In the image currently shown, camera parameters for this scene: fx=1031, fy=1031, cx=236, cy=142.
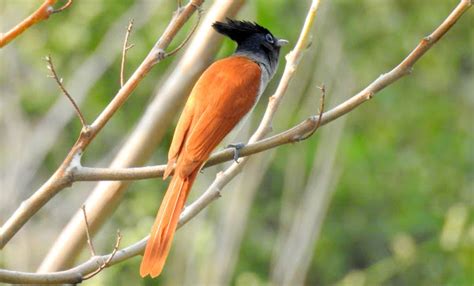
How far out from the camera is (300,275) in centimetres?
563

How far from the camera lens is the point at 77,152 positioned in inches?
96.4

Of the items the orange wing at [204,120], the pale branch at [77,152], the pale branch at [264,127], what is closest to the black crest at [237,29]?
the orange wing at [204,120]

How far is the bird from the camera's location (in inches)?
108

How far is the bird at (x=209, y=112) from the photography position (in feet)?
9.02

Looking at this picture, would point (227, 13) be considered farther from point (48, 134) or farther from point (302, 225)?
point (48, 134)

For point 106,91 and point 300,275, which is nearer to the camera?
point 300,275

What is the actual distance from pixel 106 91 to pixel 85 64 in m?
0.37

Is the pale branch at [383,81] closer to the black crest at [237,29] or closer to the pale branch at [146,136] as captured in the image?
the pale branch at [146,136]

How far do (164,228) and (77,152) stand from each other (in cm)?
39

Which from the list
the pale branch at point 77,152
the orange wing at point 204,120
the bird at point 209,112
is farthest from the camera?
the orange wing at point 204,120

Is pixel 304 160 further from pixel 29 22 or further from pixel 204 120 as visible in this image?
pixel 29 22

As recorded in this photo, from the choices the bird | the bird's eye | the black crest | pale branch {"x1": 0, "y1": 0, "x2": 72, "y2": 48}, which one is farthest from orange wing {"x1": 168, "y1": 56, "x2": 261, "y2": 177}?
pale branch {"x1": 0, "y1": 0, "x2": 72, "y2": 48}

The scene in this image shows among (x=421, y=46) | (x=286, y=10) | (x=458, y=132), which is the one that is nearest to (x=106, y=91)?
(x=286, y=10)

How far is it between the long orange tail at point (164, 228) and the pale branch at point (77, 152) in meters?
0.30
